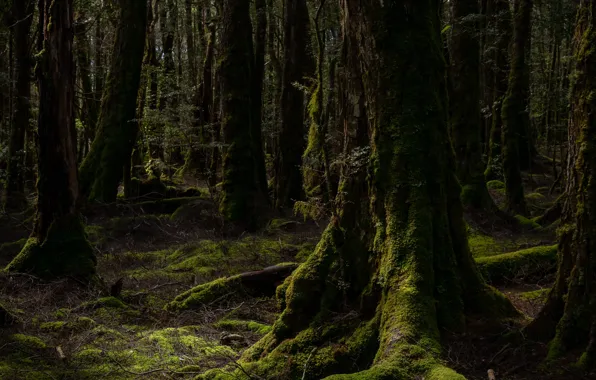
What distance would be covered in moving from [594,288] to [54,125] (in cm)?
768

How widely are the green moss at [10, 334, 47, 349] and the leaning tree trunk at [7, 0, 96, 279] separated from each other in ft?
9.38

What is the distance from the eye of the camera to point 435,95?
5.60 meters

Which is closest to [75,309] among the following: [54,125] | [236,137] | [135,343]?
[135,343]

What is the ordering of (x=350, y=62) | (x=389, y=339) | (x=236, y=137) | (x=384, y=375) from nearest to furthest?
(x=384, y=375), (x=389, y=339), (x=350, y=62), (x=236, y=137)

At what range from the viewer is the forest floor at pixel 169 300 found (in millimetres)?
5176

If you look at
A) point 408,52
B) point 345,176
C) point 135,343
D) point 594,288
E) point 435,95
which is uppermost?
point 408,52

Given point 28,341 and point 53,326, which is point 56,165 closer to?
point 53,326

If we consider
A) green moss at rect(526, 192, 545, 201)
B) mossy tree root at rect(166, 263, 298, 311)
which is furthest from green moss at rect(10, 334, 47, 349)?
green moss at rect(526, 192, 545, 201)

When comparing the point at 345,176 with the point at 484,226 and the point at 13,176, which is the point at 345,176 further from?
the point at 13,176

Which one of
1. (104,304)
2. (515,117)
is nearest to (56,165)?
(104,304)

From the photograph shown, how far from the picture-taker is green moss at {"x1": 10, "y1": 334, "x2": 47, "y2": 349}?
5.84 metres

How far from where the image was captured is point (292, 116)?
58.0ft

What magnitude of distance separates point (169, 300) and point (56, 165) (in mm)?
2734

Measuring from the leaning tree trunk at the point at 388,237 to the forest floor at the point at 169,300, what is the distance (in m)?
0.46
